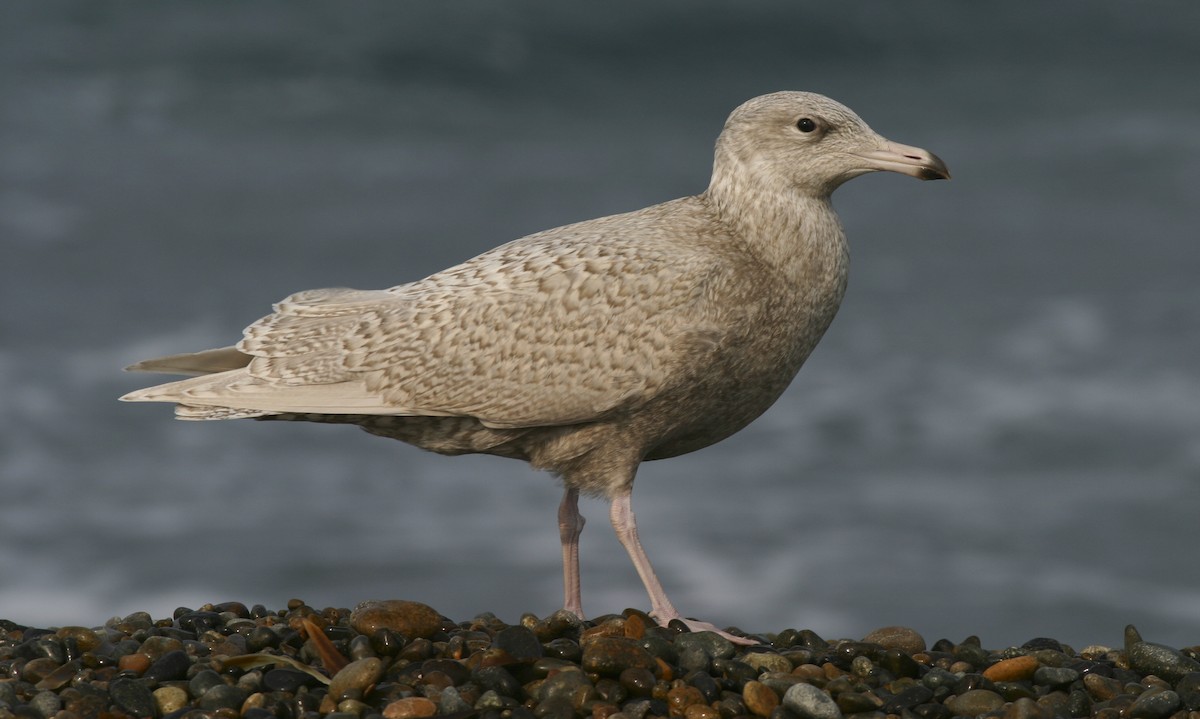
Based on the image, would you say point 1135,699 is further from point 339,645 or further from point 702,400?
point 339,645

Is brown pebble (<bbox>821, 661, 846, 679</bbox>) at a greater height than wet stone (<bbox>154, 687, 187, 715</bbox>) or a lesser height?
greater

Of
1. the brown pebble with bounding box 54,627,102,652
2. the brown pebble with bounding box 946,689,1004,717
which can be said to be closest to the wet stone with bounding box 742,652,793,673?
the brown pebble with bounding box 946,689,1004,717

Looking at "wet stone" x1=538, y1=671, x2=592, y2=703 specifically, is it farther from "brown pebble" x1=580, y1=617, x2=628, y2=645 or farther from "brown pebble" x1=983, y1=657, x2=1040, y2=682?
"brown pebble" x1=983, y1=657, x2=1040, y2=682

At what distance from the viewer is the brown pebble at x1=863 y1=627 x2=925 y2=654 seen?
370 inches

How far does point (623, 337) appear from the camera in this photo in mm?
9086

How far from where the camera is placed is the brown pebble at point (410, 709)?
7680mm

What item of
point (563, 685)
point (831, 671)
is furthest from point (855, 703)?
point (563, 685)

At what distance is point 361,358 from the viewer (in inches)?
377

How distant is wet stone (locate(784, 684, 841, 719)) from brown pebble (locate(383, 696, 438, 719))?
5.87ft

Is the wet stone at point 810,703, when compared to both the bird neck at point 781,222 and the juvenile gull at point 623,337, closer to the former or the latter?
the juvenile gull at point 623,337

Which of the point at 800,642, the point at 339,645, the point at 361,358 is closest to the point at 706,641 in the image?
the point at 800,642

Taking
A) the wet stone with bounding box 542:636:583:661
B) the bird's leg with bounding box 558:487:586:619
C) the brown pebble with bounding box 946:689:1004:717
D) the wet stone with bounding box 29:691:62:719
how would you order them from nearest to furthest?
the wet stone with bounding box 29:691:62:719 → the brown pebble with bounding box 946:689:1004:717 → the wet stone with bounding box 542:636:583:661 → the bird's leg with bounding box 558:487:586:619

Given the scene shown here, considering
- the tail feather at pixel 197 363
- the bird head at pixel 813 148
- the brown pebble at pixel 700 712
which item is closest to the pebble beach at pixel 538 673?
the brown pebble at pixel 700 712

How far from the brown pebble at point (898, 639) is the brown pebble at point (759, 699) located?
1.54 meters
